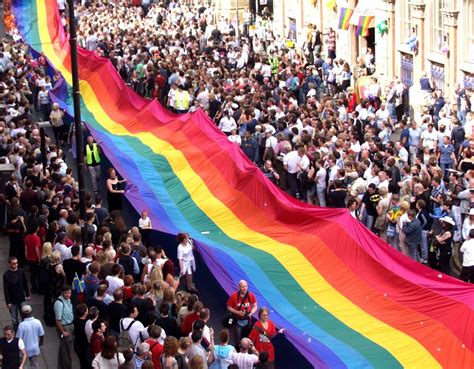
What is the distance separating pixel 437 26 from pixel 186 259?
16733 millimetres

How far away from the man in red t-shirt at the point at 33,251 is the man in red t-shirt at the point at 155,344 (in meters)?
5.08

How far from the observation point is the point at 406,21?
1438 inches

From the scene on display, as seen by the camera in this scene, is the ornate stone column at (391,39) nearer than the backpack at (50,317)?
No

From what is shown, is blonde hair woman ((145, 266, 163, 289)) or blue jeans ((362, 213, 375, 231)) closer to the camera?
blonde hair woman ((145, 266, 163, 289))

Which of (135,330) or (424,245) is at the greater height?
(135,330)

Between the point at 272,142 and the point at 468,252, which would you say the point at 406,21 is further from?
the point at 468,252

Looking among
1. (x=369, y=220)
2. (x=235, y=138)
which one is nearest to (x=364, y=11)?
(x=235, y=138)

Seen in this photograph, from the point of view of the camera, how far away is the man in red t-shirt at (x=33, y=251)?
20469 mm

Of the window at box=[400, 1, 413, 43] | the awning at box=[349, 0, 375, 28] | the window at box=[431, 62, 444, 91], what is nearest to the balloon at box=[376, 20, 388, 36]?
the window at box=[400, 1, 413, 43]

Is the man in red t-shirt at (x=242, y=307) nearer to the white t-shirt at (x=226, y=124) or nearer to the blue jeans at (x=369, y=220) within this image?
the blue jeans at (x=369, y=220)

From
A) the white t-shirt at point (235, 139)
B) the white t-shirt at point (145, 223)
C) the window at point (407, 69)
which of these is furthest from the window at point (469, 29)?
the white t-shirt at point (145, 223)

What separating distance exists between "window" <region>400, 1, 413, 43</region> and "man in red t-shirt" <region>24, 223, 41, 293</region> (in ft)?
59.4

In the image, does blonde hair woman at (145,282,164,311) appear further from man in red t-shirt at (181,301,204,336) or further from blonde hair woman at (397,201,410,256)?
blonde hair woman at (397,201,410,256)

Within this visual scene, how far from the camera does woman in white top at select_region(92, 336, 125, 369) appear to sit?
15359mm
